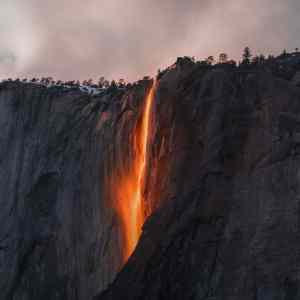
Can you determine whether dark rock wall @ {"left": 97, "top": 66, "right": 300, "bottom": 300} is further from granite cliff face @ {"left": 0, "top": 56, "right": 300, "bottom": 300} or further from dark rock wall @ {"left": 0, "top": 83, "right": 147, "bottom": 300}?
dark rock wall @ {"left": 0, "top": 83, "right": 147, "bottom": 300}

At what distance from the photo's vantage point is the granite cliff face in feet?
139

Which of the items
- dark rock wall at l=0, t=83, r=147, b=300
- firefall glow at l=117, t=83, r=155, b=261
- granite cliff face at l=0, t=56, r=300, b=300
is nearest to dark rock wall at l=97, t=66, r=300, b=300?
granite cliff face at l=0, t=56, r=300, b=300

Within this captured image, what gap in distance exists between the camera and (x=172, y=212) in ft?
153

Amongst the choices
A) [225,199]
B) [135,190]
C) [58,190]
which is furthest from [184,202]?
[58,190]

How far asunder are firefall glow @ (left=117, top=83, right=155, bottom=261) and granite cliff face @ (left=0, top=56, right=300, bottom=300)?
109 centimetres

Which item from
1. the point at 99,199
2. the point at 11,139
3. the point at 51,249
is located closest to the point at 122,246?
the point at 99,199

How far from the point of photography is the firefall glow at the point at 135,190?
55.6m

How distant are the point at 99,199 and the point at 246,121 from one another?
20121 millimetres

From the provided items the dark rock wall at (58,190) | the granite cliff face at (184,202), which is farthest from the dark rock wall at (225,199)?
the dark rock wall at (58,190)

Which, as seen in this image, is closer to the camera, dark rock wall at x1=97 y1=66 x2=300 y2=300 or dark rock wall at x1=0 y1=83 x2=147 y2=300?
dark rock wall at x1=97 y1=66 x2=300 y2=300

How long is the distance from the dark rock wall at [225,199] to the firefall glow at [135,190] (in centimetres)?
444

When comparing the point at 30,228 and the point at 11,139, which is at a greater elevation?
the point at 11,139

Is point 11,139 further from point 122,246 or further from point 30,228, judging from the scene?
point 122,246

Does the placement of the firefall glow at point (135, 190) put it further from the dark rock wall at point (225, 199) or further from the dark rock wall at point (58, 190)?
the dark rock wall at point (225, 199)
